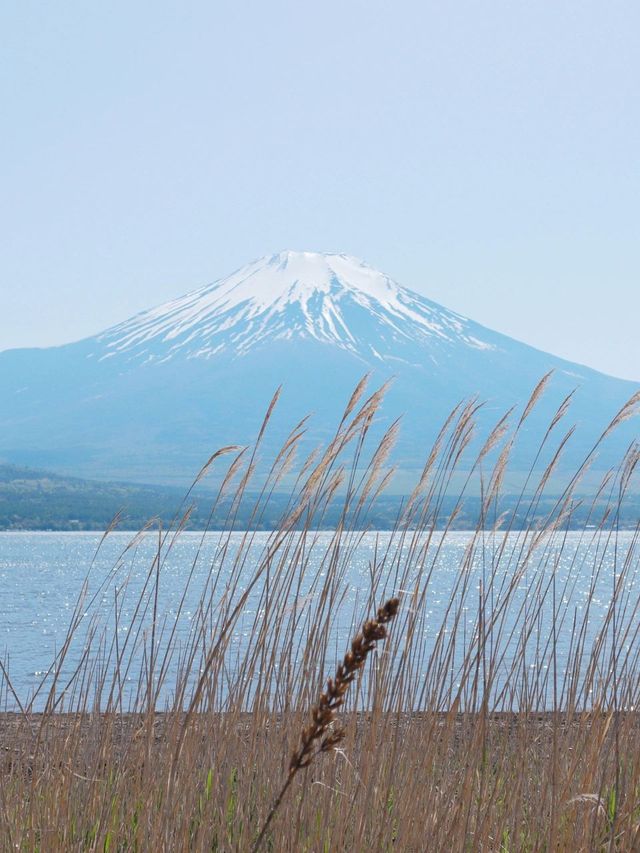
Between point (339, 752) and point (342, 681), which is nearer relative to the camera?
point (342, 681)

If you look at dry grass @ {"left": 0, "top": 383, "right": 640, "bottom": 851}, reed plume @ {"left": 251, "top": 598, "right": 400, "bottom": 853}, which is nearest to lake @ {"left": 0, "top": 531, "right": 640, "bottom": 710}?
dry grass @ {"left": 0, "top": 383, "right": 640, "bottom": 851}

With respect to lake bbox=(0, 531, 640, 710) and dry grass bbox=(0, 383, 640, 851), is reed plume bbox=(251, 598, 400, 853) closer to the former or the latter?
lake bbox=(0, 531, 640, 710)

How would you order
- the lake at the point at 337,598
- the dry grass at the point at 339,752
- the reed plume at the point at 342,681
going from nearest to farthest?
the reed plume at the point at 342,681 → the dry grass at the point at 339,752 → the lake at the point at 337,598

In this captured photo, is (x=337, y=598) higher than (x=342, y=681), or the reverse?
(x=342, y=681)

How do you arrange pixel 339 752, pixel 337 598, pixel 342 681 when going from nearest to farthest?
pixel 342 681
pixel 339 752
pixel 337 598

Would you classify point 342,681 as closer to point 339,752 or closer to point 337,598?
point 339,752

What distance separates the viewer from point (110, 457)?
18188 centimetres

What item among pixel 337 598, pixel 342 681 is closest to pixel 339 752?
pixel 342 681

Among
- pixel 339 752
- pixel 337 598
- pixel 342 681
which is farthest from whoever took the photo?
pixel 337 598

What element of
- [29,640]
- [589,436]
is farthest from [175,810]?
[589,436]

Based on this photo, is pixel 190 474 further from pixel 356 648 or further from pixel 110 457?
pixel 356 648

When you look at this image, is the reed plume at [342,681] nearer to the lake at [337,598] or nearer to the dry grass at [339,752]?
the lake at [337,598]

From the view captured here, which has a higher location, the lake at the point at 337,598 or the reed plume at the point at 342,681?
the reed plume at the point at 342,681

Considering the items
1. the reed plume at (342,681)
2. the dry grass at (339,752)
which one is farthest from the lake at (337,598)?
the reed plume at (342,681)
